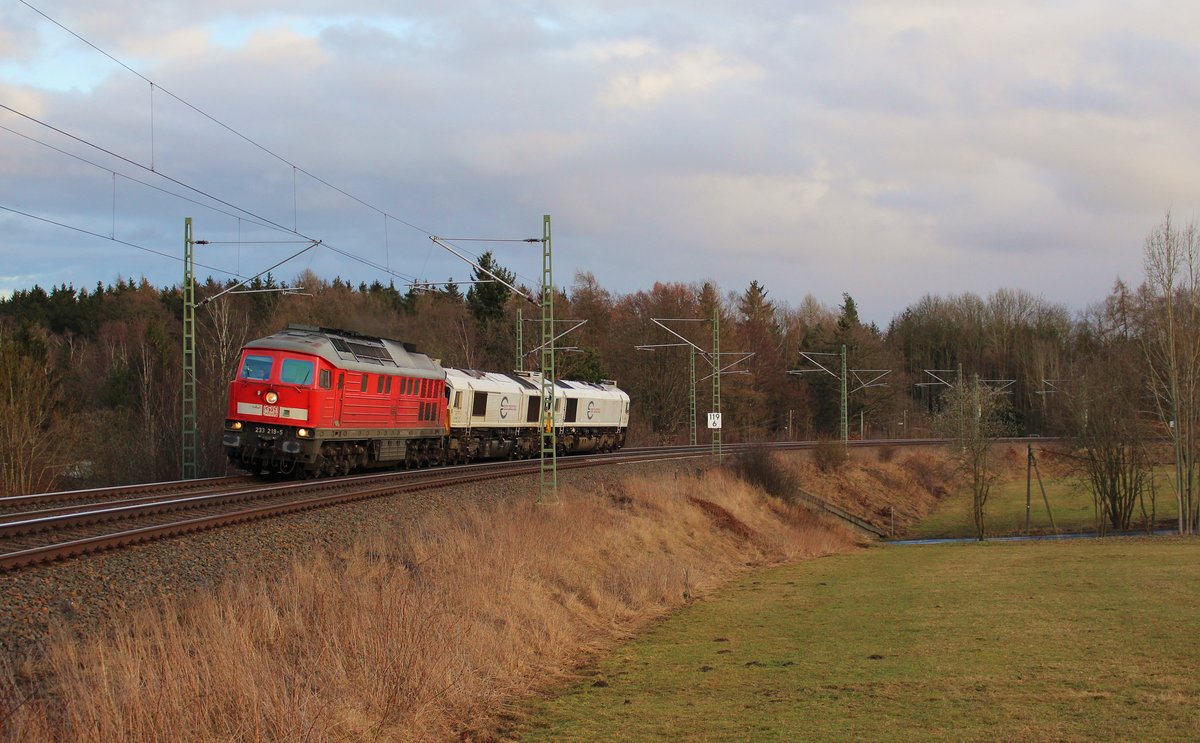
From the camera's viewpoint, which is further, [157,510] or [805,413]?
[805,413]

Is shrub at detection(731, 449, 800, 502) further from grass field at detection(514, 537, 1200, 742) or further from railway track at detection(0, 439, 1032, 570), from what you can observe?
grass field at detection(514, 537, 1200, 742)

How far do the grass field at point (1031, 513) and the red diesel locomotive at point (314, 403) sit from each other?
94.8ft

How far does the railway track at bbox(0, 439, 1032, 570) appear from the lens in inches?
574

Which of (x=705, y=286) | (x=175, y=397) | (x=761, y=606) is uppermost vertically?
(x=705, y=286)

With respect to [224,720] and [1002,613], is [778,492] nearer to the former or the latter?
[1002,613]

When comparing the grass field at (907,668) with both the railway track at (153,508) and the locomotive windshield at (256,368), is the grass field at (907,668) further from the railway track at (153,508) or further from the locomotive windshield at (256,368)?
the locomotive windshield at (256,368)

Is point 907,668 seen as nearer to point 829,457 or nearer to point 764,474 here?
point 764,474

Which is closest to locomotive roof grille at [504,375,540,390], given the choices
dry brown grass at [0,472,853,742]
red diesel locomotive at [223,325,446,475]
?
red diesel locomotive at [223,325,446,475]

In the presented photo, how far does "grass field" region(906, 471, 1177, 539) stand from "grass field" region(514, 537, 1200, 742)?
28711 mm

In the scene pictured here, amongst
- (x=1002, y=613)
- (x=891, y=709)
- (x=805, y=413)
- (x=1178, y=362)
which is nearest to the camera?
(x=891, y=709)

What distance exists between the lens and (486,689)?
10398 millimetres

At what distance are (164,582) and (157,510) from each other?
20.5 ft

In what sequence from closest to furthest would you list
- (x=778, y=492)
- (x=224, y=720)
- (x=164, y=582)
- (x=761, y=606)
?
(x=224, y=720) < (x=164, y=582) < (x=761, y=606) < (x=778, y=492)

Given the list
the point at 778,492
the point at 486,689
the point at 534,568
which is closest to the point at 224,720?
the point at 486,689
